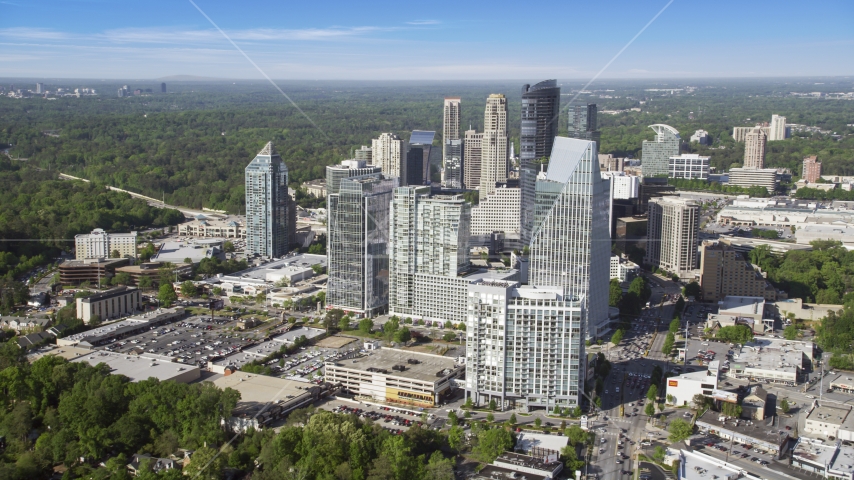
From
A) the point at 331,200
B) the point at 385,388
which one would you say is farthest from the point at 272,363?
the point at 331,200

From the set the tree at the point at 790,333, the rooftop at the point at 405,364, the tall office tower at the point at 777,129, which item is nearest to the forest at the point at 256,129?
the tall office tower at the point at 777,129

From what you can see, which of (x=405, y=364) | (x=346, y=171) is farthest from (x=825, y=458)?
(x=346, y=171)

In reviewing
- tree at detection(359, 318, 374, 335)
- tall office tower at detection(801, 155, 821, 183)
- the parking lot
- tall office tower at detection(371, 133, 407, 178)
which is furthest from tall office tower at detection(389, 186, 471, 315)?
tall office tower at detection(801, 155, 821, 183)

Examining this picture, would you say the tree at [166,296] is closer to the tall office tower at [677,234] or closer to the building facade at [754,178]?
the tall office tower at [677,234]

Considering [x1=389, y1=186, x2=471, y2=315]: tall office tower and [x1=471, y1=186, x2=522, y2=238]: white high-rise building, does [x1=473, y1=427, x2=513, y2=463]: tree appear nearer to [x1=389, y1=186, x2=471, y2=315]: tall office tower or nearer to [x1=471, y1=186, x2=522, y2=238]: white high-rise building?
[x1=389, y1=186, x2=471, y2=315]: tall office tower

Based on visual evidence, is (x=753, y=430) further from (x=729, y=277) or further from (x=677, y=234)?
(x=677, y=234)
